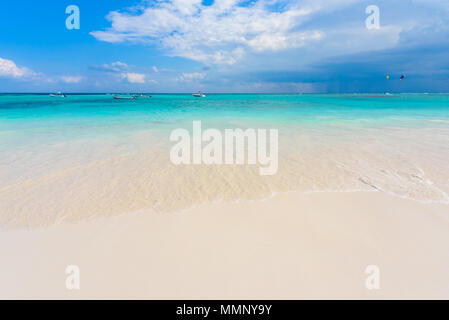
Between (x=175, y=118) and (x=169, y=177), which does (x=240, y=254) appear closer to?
(x=169, y=177)

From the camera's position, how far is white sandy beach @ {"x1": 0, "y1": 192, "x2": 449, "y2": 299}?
2.96m

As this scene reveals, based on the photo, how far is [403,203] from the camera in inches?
193

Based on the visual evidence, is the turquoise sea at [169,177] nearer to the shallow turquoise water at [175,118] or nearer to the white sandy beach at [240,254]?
the white sandy beach at [240,254]

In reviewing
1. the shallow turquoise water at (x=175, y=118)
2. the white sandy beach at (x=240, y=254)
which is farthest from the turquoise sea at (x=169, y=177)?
the shallow turquoise water at (x=175, y=118)

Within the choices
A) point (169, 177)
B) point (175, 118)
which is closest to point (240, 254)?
point (169, 177)

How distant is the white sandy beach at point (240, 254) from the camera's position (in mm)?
2961

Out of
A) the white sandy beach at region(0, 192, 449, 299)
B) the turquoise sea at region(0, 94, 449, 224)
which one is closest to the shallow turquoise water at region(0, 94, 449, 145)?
the turquoise sea at region(0, 94, 449, 224)

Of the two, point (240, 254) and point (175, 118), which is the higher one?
point (175, 118)

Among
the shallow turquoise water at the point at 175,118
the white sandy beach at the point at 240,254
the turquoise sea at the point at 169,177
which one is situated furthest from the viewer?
the shallow turquoise water at the point at 175,118

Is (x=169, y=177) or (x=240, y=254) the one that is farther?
(x=169, y=177)

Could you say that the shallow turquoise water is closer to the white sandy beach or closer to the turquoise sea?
the turquoise sea

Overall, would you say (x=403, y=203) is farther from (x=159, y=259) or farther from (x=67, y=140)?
(x=67, y=140)

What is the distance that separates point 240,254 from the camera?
11.5ft
